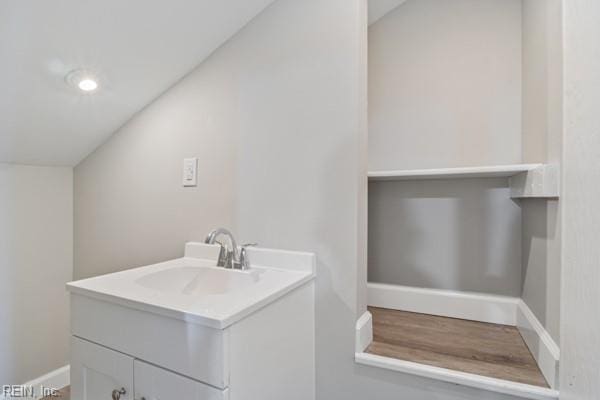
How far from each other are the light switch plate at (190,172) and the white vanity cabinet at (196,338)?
0.44 m

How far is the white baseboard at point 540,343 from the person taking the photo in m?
0.91

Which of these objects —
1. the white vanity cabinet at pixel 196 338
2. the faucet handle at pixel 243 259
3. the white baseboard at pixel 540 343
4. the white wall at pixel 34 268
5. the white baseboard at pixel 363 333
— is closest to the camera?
the white vanity cabinet at pixel 196 338

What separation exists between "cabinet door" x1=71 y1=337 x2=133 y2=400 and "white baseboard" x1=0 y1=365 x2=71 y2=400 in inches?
35.7

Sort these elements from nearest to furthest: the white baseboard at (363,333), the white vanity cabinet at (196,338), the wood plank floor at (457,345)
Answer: the white vanity cabinet at (196,338), the wood plank floor at (457,345), the white baseboard at (363,333)

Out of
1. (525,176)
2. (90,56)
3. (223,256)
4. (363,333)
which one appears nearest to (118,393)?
(223,256)

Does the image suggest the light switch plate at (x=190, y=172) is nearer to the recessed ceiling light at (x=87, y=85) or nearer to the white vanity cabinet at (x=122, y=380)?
the recessed ceiling light at (x=87, y=85)

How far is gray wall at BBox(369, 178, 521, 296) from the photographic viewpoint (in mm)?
1356

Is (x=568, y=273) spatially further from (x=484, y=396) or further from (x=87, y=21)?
(x=87, y=21)

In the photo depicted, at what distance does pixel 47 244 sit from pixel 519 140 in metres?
2.35

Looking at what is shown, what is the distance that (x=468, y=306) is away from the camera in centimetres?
140

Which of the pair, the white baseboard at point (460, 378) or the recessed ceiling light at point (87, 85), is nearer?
the white baseboard at point (460, 378)

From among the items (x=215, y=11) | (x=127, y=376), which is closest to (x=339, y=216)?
(x=127, y=376)

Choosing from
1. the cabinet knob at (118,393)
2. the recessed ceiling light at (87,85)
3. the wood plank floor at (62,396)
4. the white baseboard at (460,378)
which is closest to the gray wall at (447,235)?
the white baseboard at (460,378)

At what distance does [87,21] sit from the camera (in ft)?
3.76
